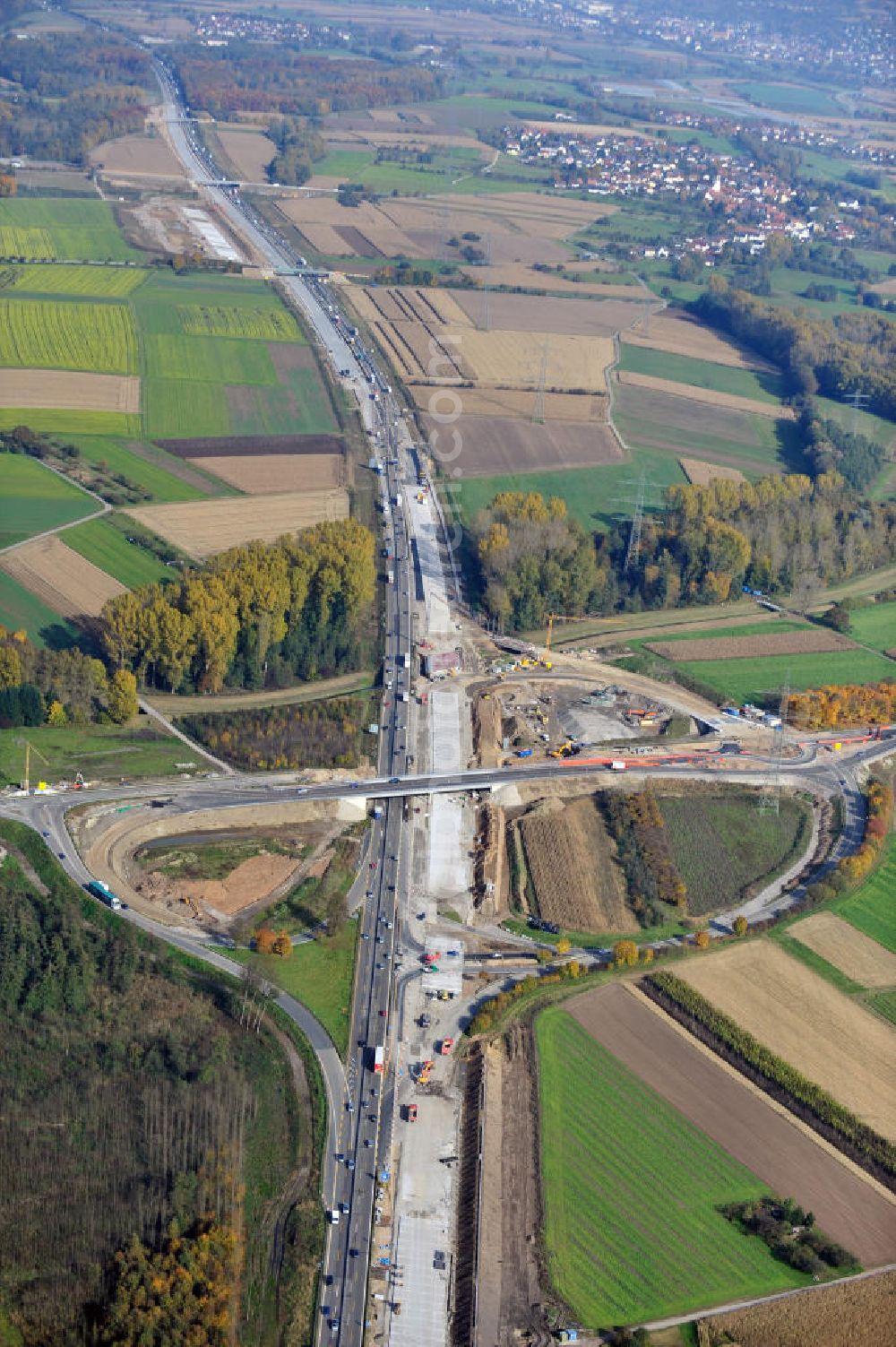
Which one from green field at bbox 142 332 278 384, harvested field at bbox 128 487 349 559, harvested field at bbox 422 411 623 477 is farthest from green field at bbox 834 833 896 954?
green field at bbox 142 332 278 384

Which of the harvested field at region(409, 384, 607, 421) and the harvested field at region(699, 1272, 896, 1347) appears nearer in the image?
the harvested field at region(699, 1272, 896, 1347)

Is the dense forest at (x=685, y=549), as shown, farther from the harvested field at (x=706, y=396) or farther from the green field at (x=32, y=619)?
the green field at (x=32, y=619)

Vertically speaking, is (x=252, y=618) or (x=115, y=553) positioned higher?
(x=252, y=618)

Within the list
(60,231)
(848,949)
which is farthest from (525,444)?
(60,231)

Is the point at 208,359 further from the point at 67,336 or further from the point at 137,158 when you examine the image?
the point at 137,158

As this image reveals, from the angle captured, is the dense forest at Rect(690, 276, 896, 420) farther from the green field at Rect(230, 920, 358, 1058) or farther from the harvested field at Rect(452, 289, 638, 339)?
the green field at Rect(230, 920, 358, 1058)

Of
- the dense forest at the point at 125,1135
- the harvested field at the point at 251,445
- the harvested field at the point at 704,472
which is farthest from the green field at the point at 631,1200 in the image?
the harvested field at the point at 704,472
